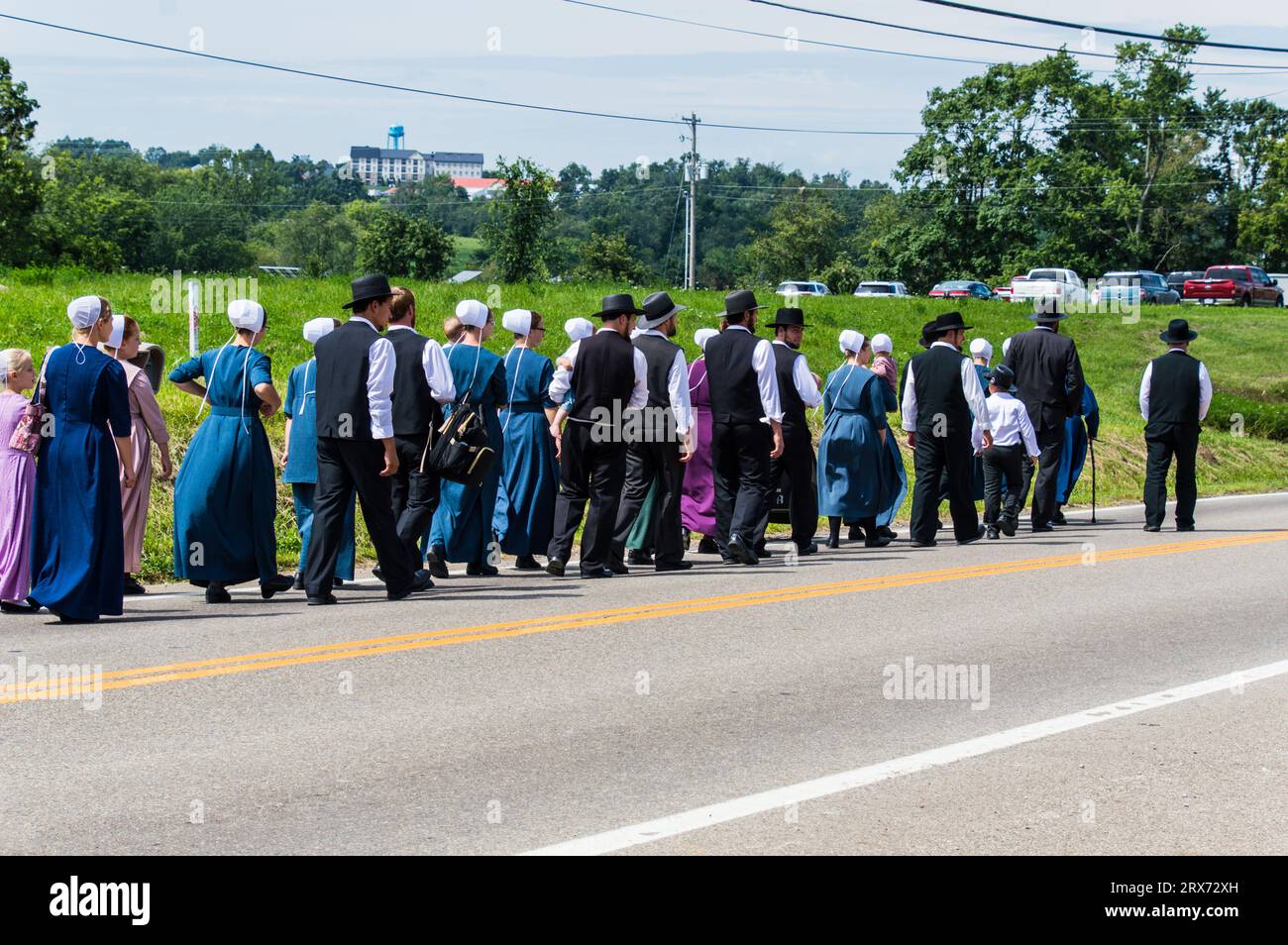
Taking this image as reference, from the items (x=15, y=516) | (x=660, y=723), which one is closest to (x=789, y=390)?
(x=15, y=516)

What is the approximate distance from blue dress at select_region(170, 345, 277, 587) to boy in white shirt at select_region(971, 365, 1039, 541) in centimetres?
789

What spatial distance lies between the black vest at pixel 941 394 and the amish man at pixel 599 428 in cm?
367

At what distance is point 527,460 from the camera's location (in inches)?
508

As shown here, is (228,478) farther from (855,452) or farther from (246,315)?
(855,452)

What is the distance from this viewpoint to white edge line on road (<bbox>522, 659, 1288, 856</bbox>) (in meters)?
5.60

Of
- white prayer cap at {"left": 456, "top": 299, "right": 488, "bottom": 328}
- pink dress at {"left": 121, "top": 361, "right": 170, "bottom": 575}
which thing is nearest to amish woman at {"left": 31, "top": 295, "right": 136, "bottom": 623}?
pink dress at {"left": 121, "top": 361, "right": 170, "bottom": 575}

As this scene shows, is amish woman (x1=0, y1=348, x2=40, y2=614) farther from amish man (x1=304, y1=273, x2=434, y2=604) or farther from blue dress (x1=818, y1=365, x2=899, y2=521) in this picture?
blue dress (x1=818, y1=365, x2=899, y2=521)


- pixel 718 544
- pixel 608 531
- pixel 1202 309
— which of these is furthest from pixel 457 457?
pixel 1202 309

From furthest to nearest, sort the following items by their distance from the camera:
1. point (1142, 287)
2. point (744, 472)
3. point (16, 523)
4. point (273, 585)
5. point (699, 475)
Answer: point (1142, 287) → point (699, 475) → point (744, 472) → point (273, 585) → point (16, 523)

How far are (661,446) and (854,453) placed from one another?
309cm

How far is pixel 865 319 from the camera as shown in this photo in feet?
116

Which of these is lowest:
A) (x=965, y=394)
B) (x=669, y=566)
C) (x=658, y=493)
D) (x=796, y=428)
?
(x=669, y=566)

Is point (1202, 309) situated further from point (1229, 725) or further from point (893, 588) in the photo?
point (1229, 725)

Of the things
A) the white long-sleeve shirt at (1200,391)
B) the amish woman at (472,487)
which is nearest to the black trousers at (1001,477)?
the white long-sleeve shirt at (1200,391)
